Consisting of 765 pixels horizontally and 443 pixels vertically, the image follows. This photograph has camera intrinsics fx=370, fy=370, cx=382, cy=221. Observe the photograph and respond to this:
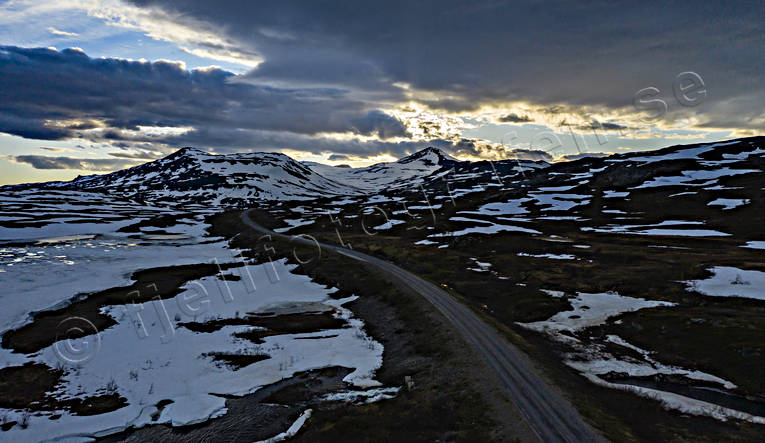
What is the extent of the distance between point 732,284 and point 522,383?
3534 centimetres

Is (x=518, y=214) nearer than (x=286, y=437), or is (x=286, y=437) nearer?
(x=286, y=437)

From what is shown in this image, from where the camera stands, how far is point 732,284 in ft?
133

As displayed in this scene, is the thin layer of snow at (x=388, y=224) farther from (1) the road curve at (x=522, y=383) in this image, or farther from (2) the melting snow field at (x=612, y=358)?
(2) the melting snow field at (x=612, y=358)

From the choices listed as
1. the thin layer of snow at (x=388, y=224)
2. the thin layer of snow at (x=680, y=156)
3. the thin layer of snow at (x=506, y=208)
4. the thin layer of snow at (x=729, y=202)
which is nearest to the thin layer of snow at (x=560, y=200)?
the thin layer of snow at (x=506, y=208)

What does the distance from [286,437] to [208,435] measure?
4.39 metres

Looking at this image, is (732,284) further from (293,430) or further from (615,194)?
(615,194)

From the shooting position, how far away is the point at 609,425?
59.5 feet

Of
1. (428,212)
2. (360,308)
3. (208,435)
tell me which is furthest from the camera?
(428,212)

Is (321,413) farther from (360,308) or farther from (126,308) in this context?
(126,308)

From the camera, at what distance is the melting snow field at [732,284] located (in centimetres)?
3803

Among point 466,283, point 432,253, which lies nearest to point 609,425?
point 466,283

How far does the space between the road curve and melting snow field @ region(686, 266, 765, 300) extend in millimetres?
26732

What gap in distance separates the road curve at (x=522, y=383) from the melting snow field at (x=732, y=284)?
2673 centimetres

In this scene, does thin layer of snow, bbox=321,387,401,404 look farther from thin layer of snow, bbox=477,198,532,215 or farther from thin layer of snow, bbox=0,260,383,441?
thin layer of snow, bbox=477,198,532,215
